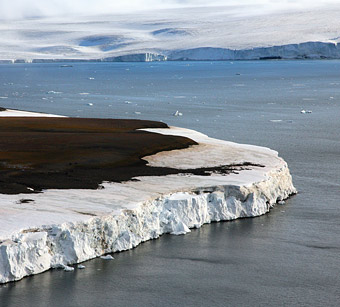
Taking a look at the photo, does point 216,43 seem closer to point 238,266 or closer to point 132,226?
point 132,226

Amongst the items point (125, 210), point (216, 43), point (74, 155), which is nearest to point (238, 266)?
point (125, 210)

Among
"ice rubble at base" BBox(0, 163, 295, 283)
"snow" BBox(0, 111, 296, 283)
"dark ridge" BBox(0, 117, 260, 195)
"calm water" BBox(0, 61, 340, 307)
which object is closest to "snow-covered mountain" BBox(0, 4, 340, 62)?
"calm water" BBox(0, 61, 340, 307)

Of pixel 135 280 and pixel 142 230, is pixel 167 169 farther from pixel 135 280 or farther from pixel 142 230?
pixel 135 280

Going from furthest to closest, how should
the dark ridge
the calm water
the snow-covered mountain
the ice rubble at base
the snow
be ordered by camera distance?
1. the snow-covered mountain
2. the dark ridge
3. the snow
4. the ice rubble at base
5. the calm water

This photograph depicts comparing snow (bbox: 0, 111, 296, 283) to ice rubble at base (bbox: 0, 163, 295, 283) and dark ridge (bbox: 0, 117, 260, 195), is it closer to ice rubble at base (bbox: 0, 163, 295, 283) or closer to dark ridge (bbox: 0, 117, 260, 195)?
ice rubble at base (bbox: 0, 163, 295, 283)

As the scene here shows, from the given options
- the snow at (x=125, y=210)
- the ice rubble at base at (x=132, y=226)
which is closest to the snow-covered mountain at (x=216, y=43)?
the snow at (x=125, y=210)

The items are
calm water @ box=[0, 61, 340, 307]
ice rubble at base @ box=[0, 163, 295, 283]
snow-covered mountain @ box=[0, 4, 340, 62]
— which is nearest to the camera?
calm water @ box=[0, 61, 340, 307]

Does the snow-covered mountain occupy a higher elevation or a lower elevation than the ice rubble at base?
higher

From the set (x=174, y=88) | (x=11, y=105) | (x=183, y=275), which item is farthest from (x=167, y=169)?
(x=174, y=88)
